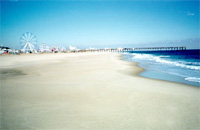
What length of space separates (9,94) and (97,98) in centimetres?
316

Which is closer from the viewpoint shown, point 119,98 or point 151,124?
point 151,124

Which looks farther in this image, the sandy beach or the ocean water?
the ocean water

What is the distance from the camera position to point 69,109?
331 cm

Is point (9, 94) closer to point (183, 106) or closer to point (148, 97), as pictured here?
point (148, 97)

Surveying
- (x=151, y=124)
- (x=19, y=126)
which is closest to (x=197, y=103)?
(x=151, y=124)

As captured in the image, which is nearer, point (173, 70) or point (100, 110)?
point (100, 110)

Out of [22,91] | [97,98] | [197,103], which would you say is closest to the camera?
[197,103]

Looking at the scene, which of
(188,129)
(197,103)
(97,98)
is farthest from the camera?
(97,98)

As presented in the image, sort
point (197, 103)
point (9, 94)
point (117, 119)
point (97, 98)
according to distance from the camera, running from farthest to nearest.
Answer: point (9, 94)
point (97, 98)
point (197, 103)
point (117, 119)

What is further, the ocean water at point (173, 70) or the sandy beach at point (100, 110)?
Result: the ocean water at point (173, 70)

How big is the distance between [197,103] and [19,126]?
4673 mm

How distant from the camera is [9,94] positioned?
4469mm

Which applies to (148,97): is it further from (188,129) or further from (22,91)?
(22,91)

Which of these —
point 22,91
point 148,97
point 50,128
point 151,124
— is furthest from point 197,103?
point 22,91
